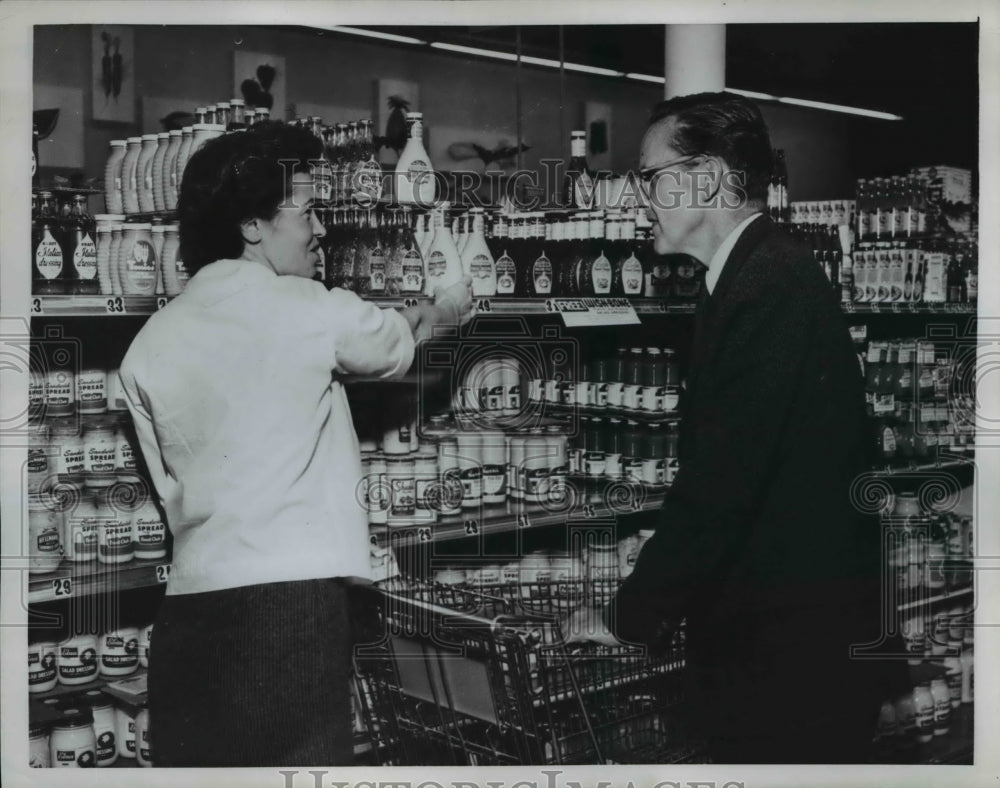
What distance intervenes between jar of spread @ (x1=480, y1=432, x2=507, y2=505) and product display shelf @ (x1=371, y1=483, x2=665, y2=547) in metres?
0.03

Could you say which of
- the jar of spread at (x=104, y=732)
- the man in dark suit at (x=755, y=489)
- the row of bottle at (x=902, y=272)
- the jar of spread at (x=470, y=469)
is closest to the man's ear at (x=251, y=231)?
the jar of spread at (x=470, y=469)

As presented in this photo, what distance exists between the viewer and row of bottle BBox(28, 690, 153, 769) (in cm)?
241

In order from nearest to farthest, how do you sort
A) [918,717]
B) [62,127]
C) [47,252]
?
[47,252], [62,127], [918,717]

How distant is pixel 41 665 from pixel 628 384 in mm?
1646

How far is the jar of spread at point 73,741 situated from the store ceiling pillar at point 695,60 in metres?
2.16

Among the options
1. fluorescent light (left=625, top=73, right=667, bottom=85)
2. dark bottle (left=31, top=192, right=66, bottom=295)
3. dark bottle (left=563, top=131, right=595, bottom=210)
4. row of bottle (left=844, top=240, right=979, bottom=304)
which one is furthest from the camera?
row of bottle (left=844, top=240, right=979, bottom=304)

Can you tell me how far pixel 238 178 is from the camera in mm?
2172

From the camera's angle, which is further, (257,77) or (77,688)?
(257,77)

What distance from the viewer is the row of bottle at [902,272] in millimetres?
3047

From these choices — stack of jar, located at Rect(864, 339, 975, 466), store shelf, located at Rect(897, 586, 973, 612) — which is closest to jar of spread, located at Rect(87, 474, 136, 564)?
store shelf, located at Rect(897, 586, 973, 612)

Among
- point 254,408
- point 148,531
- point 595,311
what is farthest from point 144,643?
point 595,311

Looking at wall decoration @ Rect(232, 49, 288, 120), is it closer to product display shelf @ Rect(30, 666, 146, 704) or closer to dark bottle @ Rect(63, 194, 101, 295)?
dark bottle @ Rect(63, 194, 101, 295)

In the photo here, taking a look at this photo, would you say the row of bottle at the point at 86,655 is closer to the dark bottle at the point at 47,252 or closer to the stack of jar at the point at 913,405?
the dark bottle at the point at 47,252

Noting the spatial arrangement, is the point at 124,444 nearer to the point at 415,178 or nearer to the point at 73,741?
the point at 73,741
